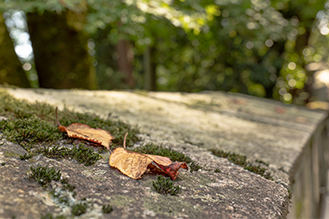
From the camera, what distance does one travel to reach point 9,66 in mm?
5250

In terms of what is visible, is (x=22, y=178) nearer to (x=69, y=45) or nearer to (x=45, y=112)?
(x=45, y=112)

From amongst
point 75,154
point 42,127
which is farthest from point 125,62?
point 75,154

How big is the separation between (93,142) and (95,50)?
9754 millimetres

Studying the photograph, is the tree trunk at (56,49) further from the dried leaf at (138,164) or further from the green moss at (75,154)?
the dried leaf at (138,164)

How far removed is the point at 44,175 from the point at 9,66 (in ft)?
17.1

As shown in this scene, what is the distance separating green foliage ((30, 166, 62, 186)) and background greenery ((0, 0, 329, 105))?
2888mm

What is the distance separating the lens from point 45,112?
1.77m

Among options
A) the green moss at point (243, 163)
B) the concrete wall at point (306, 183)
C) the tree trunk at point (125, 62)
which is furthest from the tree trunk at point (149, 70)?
the green moss at point (243, 163)

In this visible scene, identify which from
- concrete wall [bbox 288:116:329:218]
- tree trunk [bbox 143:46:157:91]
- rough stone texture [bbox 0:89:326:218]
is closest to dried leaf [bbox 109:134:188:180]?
rough stone texture [bbox 0:89:326:218]

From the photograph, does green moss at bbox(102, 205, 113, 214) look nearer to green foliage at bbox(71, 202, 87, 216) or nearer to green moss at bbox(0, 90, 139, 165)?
green foliage at bbox(71, 202, 87, 216)

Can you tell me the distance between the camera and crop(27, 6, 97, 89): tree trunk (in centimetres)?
561

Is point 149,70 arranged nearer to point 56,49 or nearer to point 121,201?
point 56,49

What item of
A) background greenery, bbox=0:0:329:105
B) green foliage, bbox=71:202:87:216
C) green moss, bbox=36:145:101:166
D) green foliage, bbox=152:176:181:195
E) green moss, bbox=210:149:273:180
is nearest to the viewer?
green foliage, bbox=71:202:87:216

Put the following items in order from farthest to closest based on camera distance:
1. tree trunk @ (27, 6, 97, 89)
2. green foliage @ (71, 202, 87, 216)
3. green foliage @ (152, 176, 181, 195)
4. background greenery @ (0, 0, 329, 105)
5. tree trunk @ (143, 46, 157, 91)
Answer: tree trunk @ (143, 46, 157, 91), tree trunk @ (27, 6, 97, 89), background greenery @ (0, 0, 329, 105), green foliage @ (152, 176, 181, 195), green foliage @ (71, 202, 87, 216)
